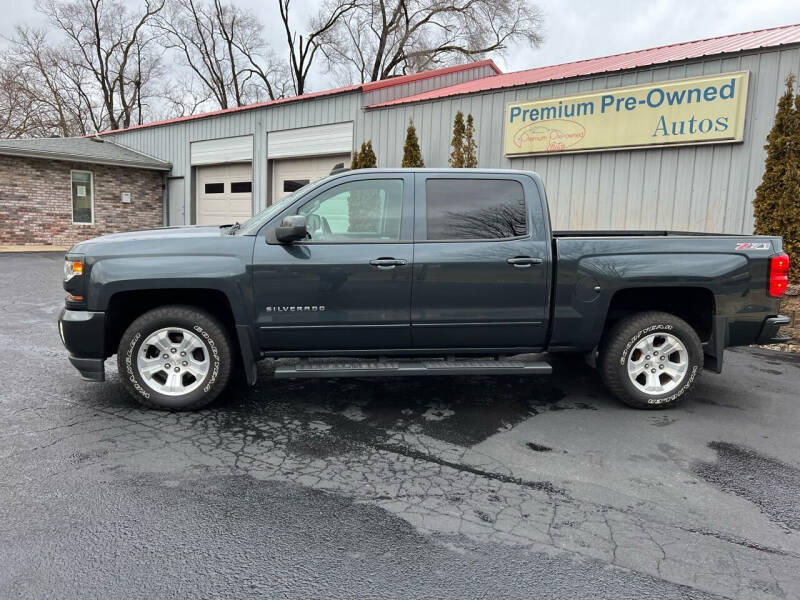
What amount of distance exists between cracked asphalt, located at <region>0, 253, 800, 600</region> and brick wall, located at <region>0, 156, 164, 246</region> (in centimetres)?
1692

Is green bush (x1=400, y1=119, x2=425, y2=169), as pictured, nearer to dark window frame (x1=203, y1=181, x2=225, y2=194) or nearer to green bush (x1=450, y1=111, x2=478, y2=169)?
green bush (x1=450, y1=111, x2=478, y2=169)

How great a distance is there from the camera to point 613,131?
10.4 m

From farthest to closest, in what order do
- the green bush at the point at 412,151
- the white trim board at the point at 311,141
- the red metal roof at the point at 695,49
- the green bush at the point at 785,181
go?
the white trim board at the point at 311,141 < the green bush at the point at 412,151 < the red metal roof at the point at 695,49 < the green bush at the point at 785,181

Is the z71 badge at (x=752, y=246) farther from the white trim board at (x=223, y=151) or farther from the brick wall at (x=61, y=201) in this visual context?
the brick wall at (x=61, y=201)

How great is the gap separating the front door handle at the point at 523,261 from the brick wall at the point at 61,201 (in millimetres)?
19631

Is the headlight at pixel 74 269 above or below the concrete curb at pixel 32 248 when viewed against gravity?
above

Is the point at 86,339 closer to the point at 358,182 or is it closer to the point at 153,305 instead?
the point at 153,305

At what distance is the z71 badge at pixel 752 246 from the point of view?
4.72 m

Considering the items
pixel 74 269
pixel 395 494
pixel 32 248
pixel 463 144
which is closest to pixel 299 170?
pixel 463 144

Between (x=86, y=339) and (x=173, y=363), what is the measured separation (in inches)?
25.5

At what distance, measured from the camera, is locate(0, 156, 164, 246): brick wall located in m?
18.9

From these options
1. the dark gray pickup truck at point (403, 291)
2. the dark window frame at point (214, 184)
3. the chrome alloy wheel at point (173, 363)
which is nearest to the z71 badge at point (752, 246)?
the dark gray pickup truck at point (403, 291)

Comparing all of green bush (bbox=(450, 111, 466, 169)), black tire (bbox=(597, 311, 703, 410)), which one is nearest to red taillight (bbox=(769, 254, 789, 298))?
black tire (bbox=(597, 311, 703, 410))

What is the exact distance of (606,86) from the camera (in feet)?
34.6
